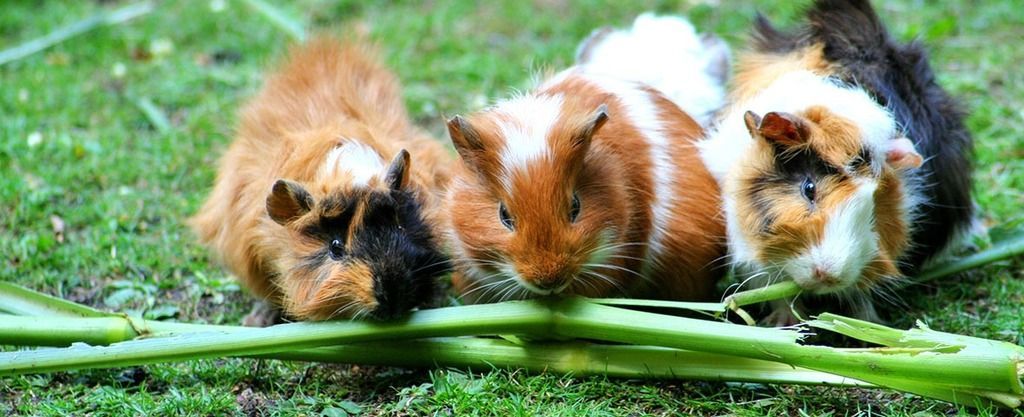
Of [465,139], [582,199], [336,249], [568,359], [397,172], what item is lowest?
[568,359]

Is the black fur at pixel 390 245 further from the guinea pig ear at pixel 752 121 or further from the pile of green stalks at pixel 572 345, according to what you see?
the guinea pig ear at pixel 752 121

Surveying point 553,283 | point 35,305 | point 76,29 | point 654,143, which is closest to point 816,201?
point 654,143

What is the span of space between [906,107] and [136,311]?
2.93 metres

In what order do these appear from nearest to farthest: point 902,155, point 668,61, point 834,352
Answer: point 834,352, point 902,155, point 668,61

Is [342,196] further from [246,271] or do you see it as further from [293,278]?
[246,271]

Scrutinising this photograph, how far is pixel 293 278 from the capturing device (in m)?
3.22

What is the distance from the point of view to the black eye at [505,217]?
2965 mm

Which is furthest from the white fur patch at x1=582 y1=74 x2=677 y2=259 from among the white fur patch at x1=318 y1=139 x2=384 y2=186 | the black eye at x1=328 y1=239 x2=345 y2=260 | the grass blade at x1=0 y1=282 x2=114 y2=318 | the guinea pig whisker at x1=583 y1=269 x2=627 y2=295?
the grass blade at x1=0 y1=282 x2=114 y2=318

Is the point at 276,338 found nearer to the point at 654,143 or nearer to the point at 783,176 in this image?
the point at 654,143

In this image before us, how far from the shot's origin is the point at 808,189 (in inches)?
123

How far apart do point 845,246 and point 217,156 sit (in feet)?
10.2

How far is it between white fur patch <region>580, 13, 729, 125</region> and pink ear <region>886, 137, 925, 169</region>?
2.88ft

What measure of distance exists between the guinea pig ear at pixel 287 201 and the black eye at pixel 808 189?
61.4 inches

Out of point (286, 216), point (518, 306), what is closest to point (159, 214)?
point (286, 216)
